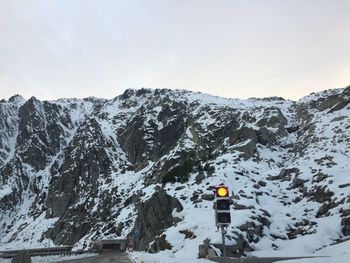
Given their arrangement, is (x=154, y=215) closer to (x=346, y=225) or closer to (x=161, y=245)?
(x=161, y=245)

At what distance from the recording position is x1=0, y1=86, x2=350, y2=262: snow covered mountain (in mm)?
36719

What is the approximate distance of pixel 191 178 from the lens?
6338 cm

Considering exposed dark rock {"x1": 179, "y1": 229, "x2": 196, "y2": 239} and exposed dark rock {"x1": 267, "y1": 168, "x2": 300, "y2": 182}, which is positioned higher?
exposed dark rock {"x1": 267, "y1": 168, "x2": 300, "y2": 182}

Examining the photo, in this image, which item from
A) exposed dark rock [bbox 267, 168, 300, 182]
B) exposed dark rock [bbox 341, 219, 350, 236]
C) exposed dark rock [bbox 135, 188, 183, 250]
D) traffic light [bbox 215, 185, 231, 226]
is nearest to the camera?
traffic light [bbox 215, 185, 231, 226]

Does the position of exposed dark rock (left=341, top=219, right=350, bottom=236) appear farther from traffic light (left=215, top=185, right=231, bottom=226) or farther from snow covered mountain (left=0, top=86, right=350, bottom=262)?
traffic light (left=215, top=185, right=231, bottom=226)

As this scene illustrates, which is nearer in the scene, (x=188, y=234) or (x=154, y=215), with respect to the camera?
(x=188, y=234)

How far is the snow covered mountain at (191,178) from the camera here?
36.7 metres

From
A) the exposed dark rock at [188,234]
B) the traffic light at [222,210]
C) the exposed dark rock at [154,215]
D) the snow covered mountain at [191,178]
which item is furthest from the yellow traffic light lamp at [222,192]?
the exposed dark rock at [154,215]

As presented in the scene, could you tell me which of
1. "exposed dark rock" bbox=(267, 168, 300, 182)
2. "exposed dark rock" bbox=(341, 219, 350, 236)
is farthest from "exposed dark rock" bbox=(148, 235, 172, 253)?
"exposed dark rock" bbox=(267, 168, 300, 182)

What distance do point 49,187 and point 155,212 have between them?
11512cm

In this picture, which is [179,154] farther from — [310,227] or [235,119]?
[310,227]

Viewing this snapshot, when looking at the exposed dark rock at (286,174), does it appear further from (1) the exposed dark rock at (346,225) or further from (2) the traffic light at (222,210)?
(2) the traffic light at (222,210)

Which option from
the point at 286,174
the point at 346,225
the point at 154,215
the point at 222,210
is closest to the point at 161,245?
the point at 346,225

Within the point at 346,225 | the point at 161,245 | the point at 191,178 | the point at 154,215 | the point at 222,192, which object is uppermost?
the point at 191,178
